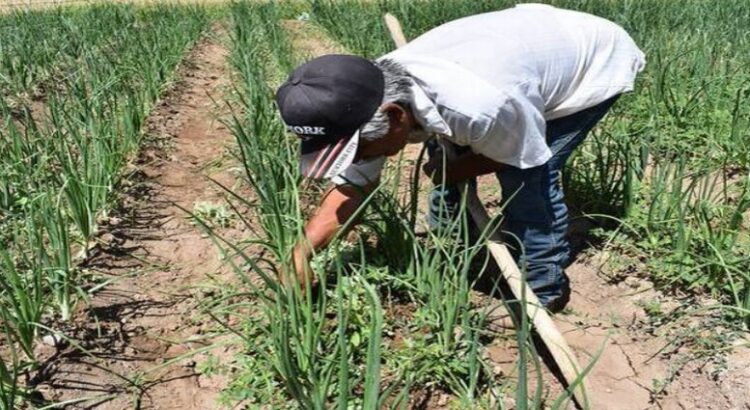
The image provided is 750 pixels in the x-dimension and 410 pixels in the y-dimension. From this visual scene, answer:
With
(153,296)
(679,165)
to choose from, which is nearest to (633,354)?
(679,165)

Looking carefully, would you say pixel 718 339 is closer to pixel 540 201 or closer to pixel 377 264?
pixel 540 201

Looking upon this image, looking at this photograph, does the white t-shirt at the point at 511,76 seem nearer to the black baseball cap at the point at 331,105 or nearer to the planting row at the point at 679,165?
the black baseball cap at the point at 331,105

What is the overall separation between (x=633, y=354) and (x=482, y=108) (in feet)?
2.96

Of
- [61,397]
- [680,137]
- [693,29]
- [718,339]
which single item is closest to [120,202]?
[61,397]

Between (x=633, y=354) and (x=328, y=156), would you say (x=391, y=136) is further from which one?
(x=633, y=354)

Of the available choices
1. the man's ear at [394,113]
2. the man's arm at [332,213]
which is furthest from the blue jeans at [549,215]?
the man's ear at [394,113]

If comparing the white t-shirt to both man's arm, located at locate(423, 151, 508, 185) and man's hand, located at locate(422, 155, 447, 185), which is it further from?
man's hand, located at locate(422, 155, 447, 185)

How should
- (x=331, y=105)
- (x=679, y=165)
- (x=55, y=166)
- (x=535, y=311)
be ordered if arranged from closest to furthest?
1. (x=331, y=105)
2. (x=535, y=311)
3. (x=679, y=165)
4. (x=55, y=166)

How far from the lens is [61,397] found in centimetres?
169

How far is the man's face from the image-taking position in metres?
1.62

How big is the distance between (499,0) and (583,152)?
3882 millimetres

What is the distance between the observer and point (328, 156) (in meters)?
1.58

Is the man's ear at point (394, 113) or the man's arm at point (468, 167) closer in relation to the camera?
the man's ear at point (394, 113)

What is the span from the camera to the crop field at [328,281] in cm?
166
